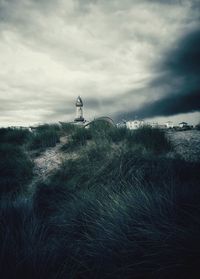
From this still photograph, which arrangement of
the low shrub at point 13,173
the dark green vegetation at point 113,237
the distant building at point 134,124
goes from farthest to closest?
the distant building at point 134,124, the low shrub at point 13,173, the dark green vegetation at point 113,237

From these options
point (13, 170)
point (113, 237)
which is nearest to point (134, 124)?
point (13, 170)

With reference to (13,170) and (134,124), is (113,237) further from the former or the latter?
(134,124)

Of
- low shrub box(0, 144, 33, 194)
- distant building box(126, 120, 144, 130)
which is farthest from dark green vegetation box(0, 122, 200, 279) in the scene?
distant building box(126, 120, 144, 130)

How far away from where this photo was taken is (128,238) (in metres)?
2.01

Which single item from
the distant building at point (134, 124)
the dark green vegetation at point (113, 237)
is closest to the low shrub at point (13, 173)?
the dark green vegetation at point (113, 237)

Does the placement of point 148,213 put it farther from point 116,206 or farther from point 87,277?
point 87,277

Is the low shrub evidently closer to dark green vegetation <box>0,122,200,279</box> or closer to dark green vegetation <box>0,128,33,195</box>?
dark green vegetation <box>0,128,33,195</box>

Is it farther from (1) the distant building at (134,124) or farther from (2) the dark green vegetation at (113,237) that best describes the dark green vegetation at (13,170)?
(1) the distant building at (134,124)

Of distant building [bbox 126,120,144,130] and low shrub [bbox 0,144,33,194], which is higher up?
distant building [bbox 126,120,144,130]

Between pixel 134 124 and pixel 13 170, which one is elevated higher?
pixel 134 124

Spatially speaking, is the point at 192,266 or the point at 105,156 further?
the point at 105,156

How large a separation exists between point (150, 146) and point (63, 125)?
5296 millimetres

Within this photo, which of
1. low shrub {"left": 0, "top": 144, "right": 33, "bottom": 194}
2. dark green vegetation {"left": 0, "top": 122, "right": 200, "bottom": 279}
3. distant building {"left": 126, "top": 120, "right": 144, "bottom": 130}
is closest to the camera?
dark green vegetation {"left": 0, "top": 122, "right": 200, "bottom": 279}

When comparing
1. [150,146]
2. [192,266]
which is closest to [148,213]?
[192,266]
